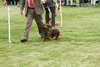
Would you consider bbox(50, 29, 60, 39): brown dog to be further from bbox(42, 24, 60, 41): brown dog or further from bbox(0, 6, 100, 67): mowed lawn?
bbox(0, 6, 100, 67): mowed lawn

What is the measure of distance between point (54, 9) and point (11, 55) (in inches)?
292

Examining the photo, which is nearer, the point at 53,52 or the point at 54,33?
the point at 53,52

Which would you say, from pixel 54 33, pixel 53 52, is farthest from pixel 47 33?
pixel 53 52

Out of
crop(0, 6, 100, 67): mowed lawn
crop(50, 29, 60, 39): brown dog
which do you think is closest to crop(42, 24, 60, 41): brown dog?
crop(50, 29, 60, 39): brown dog

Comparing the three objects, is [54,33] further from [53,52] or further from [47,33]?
[53,52]

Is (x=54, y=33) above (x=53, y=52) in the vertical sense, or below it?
above

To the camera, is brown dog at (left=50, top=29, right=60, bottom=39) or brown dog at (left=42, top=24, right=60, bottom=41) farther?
brown dog at (left=50, top=29, right=60, bottom=39)

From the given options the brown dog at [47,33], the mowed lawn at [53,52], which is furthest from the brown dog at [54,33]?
the mowed lawn at [53,52]

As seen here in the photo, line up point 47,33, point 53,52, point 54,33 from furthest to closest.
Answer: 1. point 54,33
2. point 47,33
3. point 53,52

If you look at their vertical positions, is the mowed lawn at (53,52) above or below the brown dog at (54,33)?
below

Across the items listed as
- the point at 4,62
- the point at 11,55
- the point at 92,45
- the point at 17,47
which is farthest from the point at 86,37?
the point at 4,62

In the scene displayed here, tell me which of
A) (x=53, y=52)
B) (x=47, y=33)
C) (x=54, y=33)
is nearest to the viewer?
(x=53, y=52)

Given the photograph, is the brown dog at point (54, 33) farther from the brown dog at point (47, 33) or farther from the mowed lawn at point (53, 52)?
the mowed lawn at point (53, 52)

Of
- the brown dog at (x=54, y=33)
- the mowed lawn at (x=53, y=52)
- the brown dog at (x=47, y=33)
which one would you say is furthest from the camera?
the brown dog at (x=54, y=33)
